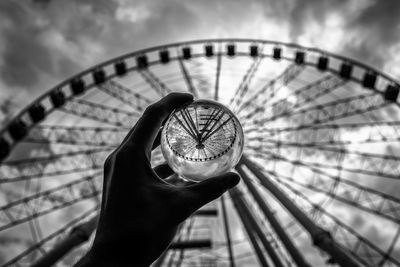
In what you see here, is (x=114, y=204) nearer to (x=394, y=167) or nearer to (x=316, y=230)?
(x=316, y=230)

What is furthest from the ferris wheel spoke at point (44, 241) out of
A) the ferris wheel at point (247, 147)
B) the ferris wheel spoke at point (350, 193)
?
the ferris wheel spoke at point (350, 193)

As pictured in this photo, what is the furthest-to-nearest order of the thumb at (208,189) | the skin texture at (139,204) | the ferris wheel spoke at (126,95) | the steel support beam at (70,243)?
the ferris wheel spoke at (126,95)
the steel support beam at (70,243)
the thumb at (208,189)
the skin texture at (139,204)

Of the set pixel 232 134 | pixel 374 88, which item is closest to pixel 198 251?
pixel 374 88

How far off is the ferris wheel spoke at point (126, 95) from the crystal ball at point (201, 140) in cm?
1411

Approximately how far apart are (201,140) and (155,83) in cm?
1541

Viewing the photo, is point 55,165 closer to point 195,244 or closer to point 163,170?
point 195,244

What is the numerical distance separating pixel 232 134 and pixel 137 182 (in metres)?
1.01

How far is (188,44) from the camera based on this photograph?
2044cm

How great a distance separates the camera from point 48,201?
1545 cm

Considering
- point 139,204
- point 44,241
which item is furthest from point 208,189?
point 44,241

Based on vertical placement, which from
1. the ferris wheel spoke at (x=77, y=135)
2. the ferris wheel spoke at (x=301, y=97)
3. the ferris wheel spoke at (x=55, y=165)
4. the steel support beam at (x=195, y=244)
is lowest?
the steel support beam at (x=195, y=244)

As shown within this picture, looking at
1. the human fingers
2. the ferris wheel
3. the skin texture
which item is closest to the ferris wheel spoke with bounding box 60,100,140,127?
the ferris wheel

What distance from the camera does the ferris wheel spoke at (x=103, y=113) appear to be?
16.3m

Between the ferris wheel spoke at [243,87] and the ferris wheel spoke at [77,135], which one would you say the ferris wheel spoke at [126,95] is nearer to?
the ferris wheel spoke at [77,135]
